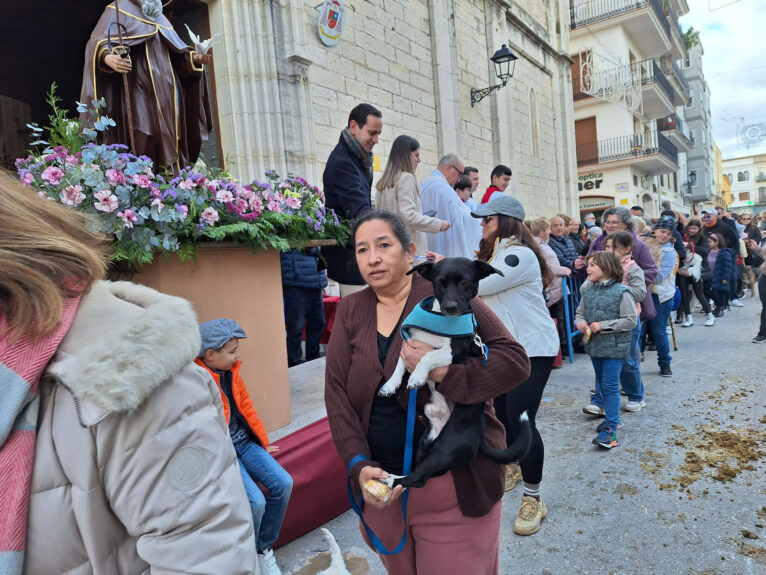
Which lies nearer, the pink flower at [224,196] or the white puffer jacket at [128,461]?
the white puffer jacket at [128,461]

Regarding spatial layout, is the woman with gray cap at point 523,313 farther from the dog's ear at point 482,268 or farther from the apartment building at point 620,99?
the apartment building at point 620,99

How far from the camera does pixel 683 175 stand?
4094 centimetres

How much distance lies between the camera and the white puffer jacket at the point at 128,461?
91cm

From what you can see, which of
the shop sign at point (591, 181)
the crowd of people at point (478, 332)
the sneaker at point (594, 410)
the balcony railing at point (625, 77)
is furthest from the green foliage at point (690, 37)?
the sneaker at point (594, 410)

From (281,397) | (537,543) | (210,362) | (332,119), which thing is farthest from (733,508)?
(332,119)

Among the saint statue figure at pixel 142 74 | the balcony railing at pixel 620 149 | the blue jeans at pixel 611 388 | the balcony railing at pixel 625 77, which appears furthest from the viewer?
the balcony railing at pixel 620 149

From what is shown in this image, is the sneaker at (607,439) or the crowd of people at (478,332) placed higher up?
the crowd of people at (478,332)

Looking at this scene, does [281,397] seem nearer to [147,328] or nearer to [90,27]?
[147,328]

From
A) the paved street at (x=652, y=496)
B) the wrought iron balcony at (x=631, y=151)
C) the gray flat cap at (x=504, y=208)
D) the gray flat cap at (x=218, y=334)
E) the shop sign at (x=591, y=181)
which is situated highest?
the wrought iron balcony at (x=631, y=151)

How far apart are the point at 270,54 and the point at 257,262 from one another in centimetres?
453

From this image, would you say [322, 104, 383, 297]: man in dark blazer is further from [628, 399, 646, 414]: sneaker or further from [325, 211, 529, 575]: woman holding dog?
[628, 399, 646, 414]: sneaker

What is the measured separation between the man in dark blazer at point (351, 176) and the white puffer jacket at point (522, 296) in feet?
4.41

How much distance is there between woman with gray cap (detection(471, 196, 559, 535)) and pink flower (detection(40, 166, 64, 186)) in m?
2.45

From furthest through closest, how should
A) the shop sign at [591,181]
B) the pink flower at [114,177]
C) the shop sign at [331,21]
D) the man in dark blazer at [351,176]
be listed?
the shop sign at [591,181]
the shop sign at [331,21]
the man in dark blazer at [351,176]
the pink flower at [114,177]
